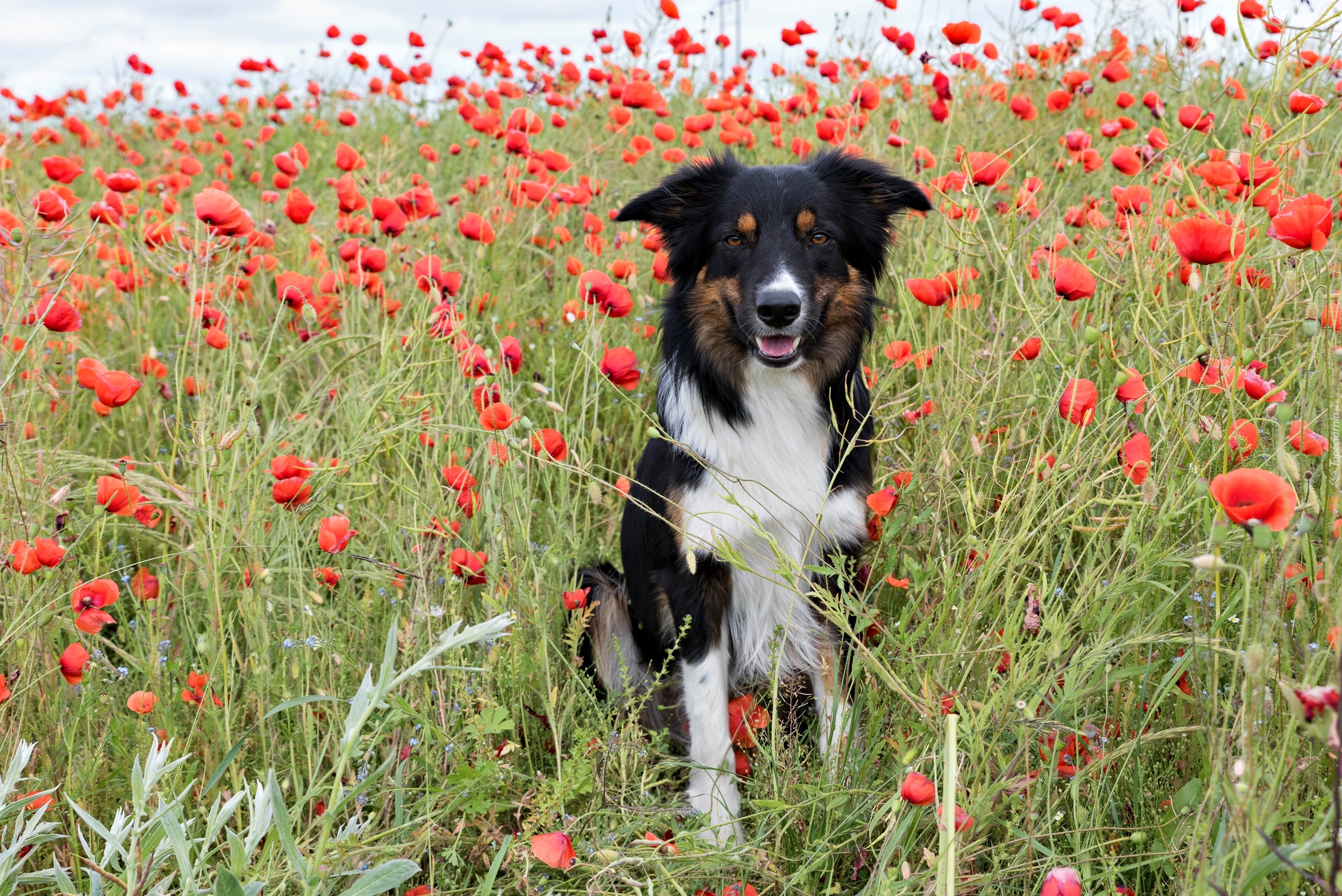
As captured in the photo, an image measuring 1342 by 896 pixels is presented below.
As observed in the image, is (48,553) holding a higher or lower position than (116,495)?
lower

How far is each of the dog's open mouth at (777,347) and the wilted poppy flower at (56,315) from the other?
66.5 inches

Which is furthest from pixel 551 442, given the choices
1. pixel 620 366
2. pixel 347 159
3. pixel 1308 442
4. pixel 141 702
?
pixel 347 159

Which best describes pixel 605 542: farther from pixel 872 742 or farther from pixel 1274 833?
pixel 1274 833

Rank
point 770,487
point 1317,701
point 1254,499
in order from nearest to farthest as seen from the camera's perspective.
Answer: point 1317,701 → point 1254,499 → point 770,487

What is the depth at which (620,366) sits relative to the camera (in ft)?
6.78

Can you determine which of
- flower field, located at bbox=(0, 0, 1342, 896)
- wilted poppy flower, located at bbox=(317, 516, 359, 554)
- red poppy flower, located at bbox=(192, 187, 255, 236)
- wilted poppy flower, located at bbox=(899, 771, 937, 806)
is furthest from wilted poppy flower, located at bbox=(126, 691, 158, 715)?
wilted poppy flower, located at bbox=(899, 771, 937, 806)

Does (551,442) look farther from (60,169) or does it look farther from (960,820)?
(60,169)

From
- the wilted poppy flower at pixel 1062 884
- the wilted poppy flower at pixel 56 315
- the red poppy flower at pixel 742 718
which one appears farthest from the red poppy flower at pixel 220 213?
the wilted poppy flower at pixel 1062 884

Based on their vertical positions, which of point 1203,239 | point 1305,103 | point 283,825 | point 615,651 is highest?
point 1305,103

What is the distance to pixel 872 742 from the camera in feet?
6.36

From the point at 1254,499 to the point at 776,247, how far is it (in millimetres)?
1832

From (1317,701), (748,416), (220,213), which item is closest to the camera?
(1317,701)

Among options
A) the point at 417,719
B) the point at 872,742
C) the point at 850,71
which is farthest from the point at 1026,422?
the point at 850,71

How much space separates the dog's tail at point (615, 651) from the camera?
2.96 meters
